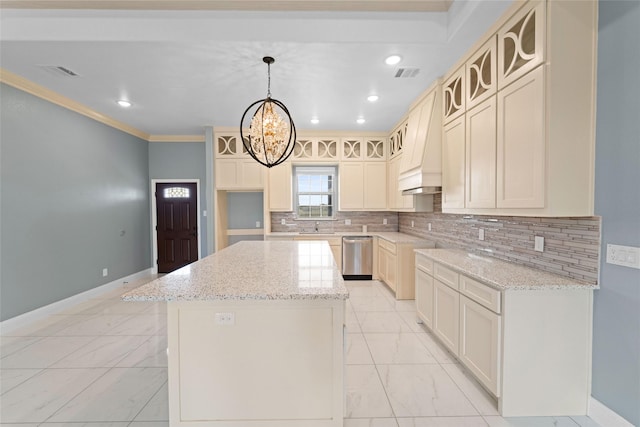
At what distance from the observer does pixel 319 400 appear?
5.70ft

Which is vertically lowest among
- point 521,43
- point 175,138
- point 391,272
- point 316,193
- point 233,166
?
point 391,272

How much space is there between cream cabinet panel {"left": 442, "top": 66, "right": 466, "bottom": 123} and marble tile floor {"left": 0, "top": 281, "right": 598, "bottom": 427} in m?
2.40

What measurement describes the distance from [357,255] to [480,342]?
10.8ft

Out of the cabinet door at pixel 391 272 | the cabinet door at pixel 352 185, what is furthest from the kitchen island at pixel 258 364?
the cabinet door at pixel 352 185

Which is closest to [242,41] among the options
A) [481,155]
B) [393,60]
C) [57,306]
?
[393,60]

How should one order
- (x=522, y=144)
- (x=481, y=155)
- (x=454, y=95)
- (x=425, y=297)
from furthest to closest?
(x=425, y=297) → (x=454, y=95) → (x=481, y=155) → (x=522, y=144)

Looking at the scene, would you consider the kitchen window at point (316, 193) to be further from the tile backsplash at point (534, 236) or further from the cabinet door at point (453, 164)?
the cabinet door at point (453, 164)

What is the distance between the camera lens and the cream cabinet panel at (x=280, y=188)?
5582mm

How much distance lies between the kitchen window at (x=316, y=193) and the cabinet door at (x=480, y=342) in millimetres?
3875

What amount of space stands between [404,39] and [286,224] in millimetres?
4077

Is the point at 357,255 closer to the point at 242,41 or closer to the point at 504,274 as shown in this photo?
the point at 504,274

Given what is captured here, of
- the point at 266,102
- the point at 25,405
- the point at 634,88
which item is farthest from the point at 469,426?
the point at 25,405

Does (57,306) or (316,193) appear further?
(316,193)

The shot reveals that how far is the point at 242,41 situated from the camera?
263cm
